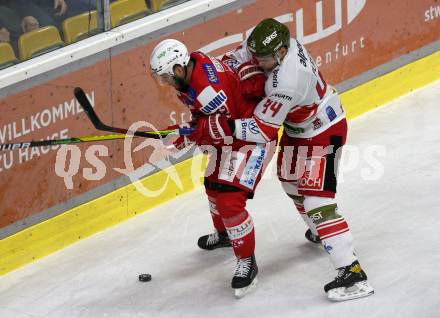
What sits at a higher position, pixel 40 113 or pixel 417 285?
pixel 40 113

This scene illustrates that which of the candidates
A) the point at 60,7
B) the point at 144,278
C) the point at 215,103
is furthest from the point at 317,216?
the point at 60,7

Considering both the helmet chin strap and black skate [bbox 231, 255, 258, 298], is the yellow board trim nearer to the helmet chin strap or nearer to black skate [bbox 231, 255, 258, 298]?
black skate [bbox 231, 255, 258, 298]

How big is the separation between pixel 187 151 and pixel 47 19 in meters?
1.24

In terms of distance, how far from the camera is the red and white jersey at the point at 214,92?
5504 mm

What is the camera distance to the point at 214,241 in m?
6.36

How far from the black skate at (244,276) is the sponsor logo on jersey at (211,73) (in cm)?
93

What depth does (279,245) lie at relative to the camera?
6.34 metres

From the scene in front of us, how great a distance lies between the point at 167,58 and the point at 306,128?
30.7 inches

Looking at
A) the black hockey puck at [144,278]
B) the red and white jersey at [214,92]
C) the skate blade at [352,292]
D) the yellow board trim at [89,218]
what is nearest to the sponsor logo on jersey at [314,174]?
the red and white jersey at [214,92]

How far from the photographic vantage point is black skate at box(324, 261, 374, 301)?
18.2 feet

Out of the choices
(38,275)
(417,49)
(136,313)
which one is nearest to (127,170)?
(38,275)

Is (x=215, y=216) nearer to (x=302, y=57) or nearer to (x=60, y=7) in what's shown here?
(x=302, y=57)

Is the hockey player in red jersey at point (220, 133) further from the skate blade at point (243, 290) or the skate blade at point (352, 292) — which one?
the skate blade at point (352, 292)

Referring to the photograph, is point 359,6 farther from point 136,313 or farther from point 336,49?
point 136,313
